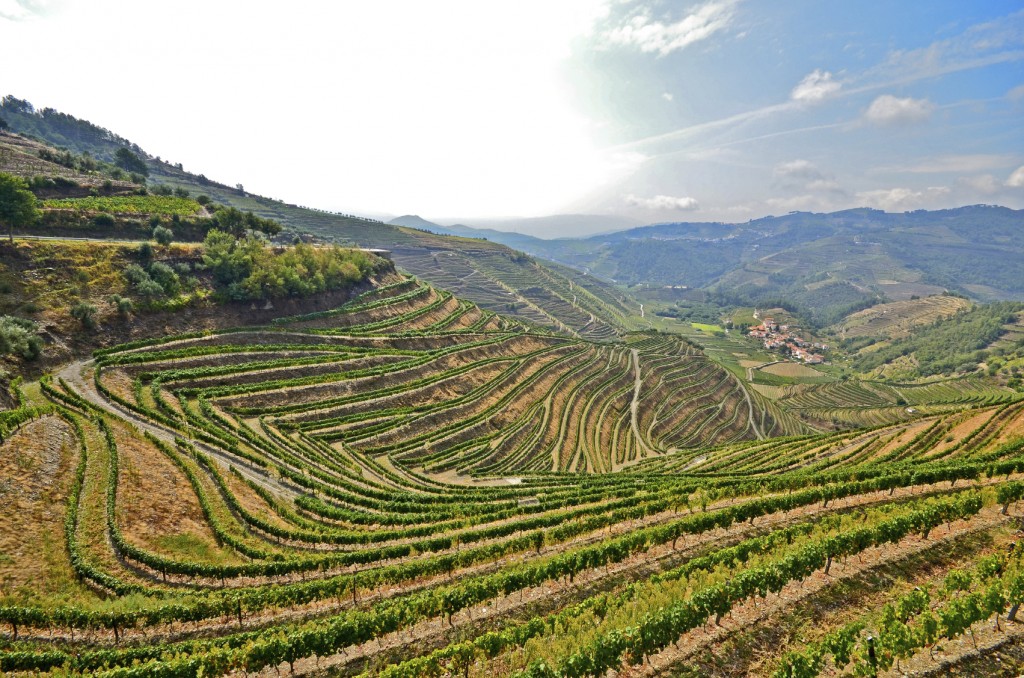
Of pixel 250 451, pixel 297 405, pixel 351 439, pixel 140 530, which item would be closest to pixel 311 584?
pixel 140 530

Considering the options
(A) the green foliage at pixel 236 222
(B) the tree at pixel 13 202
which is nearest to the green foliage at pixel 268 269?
(A) the green foliage at pixel 236 222

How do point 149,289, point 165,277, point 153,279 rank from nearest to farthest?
point 149,289 < point 153,279 < point 165,277

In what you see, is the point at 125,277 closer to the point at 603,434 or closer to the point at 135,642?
the point at 135,642

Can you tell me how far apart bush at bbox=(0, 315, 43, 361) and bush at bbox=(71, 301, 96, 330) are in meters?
5.40

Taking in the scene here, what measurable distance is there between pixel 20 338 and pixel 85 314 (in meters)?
11.4

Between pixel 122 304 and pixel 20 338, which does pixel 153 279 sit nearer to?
pixel 122 304

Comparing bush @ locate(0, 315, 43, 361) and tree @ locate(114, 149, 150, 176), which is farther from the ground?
tree @ locate(114, 149, 150, 176)

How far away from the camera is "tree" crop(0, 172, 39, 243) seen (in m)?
66.4

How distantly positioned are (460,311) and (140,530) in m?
111

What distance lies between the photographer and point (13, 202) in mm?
67000

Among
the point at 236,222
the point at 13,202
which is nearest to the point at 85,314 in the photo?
the point at 13,202

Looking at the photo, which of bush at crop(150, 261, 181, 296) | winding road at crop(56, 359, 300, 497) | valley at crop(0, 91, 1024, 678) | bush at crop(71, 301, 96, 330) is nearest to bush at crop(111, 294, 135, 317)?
valley at crop(0, 91, 1024, 678)

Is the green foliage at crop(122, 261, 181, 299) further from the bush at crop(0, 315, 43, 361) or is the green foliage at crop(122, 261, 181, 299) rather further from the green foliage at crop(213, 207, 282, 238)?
the green foliage at crop(213, 207, 282, 238)

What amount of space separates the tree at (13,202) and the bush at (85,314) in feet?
61.3
